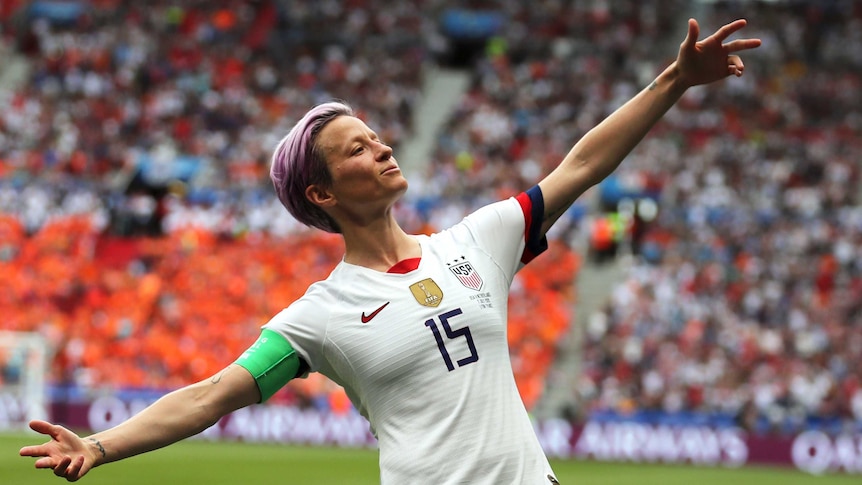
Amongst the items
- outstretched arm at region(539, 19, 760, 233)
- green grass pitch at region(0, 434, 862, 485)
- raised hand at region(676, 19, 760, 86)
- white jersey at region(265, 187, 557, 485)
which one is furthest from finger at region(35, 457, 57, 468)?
green grass pitch at region(0, 434, 862, 485)

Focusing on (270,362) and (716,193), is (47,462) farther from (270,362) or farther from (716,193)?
(716,193)

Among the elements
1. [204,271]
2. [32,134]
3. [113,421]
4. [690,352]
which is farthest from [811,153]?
[32,134]

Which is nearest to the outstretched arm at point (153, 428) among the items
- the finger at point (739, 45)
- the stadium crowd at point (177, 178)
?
the finger at point (739, 45)

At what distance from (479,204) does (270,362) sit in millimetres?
21367

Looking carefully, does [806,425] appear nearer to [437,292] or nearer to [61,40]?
[437,292]

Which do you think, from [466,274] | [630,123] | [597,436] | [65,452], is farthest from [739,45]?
[597,436]


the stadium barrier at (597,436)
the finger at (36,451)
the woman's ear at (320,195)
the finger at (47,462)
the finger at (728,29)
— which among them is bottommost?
the stadium barrier at (597,436)

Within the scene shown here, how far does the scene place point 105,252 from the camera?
26578 millimetres

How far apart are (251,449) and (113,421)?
4.43 meters

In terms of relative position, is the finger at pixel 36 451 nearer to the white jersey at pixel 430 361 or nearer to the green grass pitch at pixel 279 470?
the white jersey at pixel 430 361

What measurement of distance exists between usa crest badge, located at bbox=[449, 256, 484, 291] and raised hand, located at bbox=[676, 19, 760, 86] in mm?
991

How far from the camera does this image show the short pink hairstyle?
4090 mm

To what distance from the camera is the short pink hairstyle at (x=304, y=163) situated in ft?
13.4

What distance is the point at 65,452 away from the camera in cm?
363
